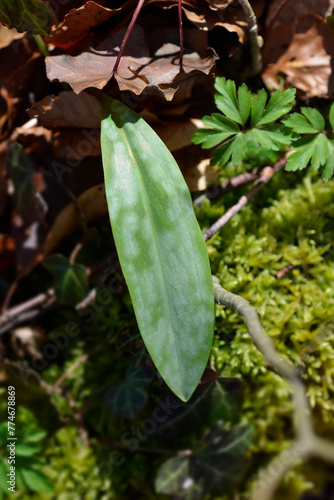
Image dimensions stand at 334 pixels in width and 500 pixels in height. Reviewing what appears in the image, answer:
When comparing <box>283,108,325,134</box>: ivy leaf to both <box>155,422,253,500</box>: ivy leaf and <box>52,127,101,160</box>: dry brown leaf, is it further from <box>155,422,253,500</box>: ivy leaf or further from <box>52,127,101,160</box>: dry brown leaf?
<box>155,422,253,500</box>: ivy leaf

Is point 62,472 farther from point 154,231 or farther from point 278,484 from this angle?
point 154,231

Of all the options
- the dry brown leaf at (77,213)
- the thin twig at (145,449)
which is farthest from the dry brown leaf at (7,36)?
the thin twig at (145,449)

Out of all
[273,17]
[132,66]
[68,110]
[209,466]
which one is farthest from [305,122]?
[209,466]

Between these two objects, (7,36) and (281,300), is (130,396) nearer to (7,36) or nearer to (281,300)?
(281,300)

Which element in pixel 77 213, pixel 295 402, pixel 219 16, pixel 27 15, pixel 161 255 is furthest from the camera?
pixel 77 213

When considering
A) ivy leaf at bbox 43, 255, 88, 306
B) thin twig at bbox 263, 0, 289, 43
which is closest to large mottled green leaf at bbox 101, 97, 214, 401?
ivy leaf at bbox 43, 255, 88, 306

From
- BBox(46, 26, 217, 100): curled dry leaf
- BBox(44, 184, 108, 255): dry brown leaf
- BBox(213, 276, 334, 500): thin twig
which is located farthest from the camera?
BBox(44, 184, 108, 255): dry brown leaf

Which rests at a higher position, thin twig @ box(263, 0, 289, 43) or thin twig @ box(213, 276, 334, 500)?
thin twig @ box(263, 0, 289, 43)
